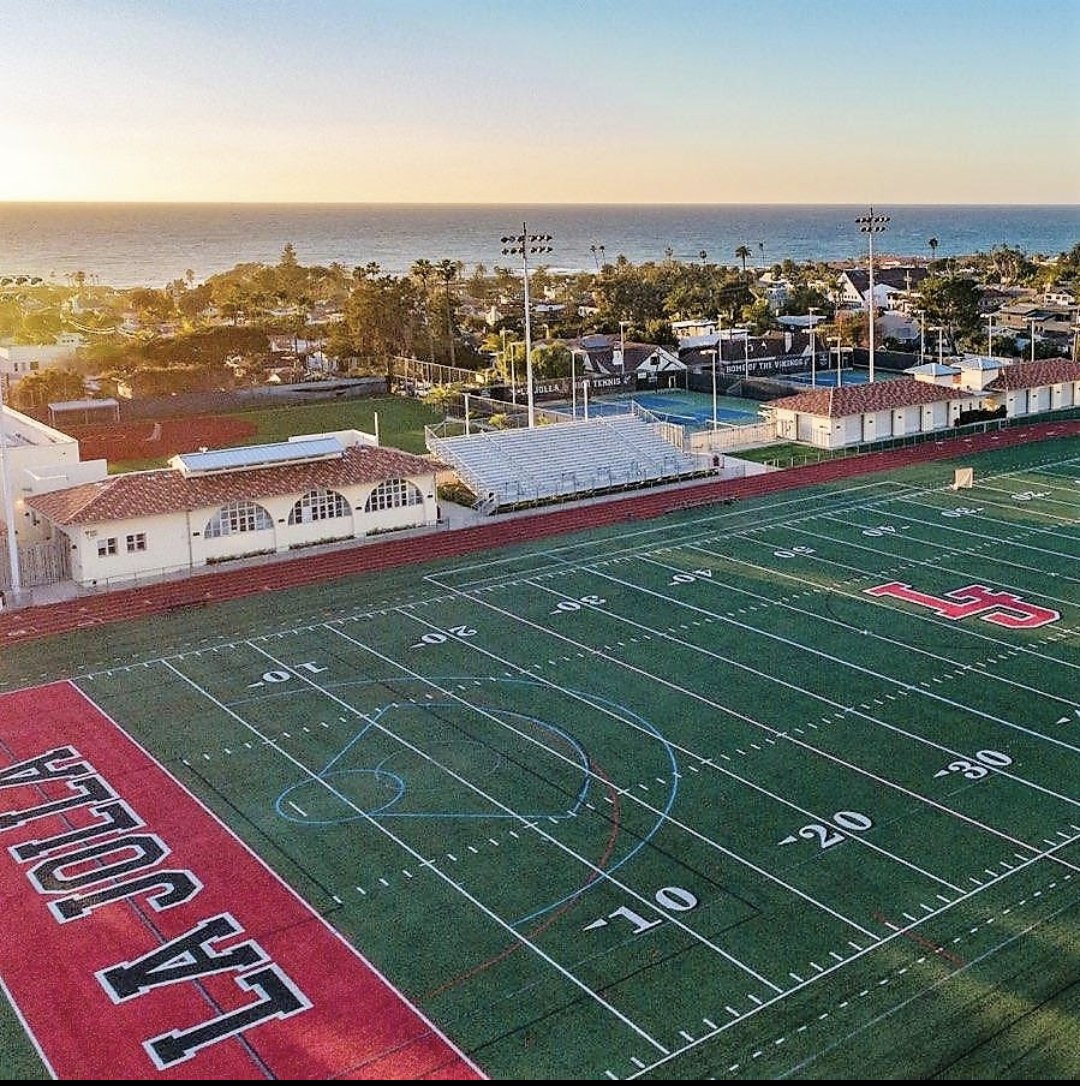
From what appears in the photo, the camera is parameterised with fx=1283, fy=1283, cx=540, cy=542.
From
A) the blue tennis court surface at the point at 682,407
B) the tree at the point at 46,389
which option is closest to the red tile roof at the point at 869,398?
the blue tennis court surface at the point at 682,407

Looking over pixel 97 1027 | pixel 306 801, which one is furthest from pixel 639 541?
pixel 97 1027

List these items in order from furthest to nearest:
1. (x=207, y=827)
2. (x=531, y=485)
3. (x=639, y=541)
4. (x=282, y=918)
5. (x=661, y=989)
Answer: (x=531, y=485) < (x=639, y=541) < (x=207, y=827) < (x=282, y=918) < (x=661, y=989)

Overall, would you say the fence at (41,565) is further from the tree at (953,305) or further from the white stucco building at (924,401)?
the tree at (953,305)

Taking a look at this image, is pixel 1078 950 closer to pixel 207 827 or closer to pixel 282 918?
pixel 282 918

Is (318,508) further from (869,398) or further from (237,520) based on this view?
(869,398)

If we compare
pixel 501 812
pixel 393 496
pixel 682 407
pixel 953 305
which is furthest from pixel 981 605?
pixel 953 305
